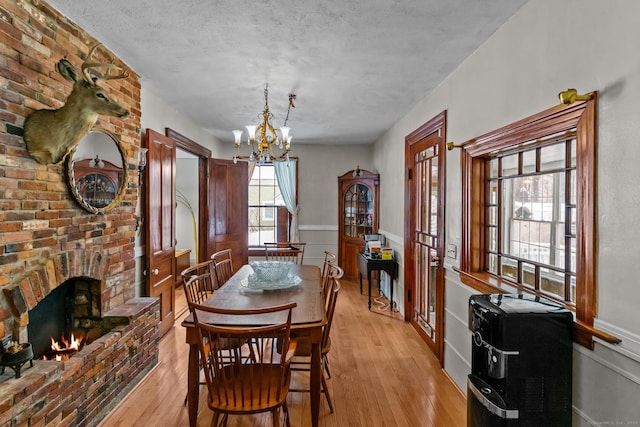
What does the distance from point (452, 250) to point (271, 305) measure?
61.3 inches

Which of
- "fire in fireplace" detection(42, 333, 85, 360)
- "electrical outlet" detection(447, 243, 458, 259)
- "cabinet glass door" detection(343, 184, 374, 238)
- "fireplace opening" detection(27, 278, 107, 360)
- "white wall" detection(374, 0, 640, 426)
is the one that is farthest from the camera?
"cabinet glass door" detection(343, 184, 374, 238)

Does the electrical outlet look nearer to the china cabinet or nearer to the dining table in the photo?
the dining table

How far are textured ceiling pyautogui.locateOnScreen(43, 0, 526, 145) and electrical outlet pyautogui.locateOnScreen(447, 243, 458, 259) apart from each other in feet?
4.75

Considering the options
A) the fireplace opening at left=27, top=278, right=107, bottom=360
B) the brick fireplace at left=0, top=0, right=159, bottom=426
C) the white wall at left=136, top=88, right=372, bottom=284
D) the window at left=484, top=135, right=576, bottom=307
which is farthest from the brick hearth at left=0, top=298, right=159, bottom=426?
the white wall at left=136, top=88, right=372, bottom=284

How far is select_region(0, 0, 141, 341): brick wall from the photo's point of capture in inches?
70.7

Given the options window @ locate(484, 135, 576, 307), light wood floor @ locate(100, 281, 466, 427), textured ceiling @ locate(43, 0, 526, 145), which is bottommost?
light wood floor @ locate(100, 281, 466, 427)

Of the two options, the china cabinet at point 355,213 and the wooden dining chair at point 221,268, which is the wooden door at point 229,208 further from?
the china cabinet at point 355,213

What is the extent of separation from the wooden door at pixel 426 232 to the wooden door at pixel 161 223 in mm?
2689

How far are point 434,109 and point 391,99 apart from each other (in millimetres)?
555

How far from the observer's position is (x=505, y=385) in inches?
60.6

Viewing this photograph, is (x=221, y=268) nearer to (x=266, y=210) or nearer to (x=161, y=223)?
(x=161, y=223)

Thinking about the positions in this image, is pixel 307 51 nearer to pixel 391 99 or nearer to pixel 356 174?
pixel 391 99

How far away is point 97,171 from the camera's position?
2.53m

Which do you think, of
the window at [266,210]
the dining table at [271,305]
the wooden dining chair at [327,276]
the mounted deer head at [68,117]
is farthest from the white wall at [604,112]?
the window at [266,210]
